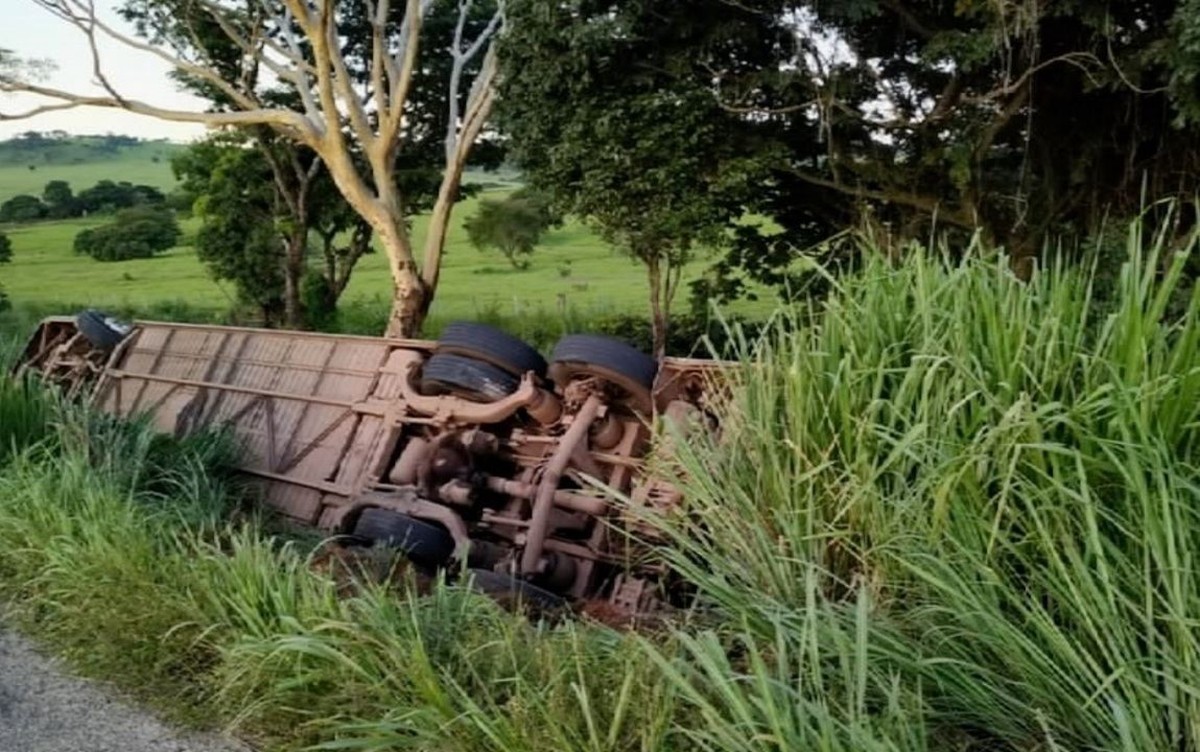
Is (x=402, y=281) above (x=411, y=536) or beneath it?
beneath

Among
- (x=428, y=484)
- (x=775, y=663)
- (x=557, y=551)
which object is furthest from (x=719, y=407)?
(x=428, y=484)

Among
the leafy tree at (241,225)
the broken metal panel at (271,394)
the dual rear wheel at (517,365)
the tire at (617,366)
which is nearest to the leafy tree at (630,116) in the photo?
the broken metal panel at (271,394)

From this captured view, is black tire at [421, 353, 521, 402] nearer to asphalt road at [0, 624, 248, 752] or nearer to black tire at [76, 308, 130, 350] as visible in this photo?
asphalt road at [0, 624, 248, 752]

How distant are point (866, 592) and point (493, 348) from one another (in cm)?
403

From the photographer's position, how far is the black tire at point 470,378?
6242mm

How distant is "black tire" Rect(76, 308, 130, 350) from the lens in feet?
32.3

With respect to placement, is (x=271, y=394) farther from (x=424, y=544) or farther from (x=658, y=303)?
(x=658, y=303)

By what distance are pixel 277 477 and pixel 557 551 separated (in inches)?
109

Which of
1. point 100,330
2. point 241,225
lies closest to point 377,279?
point 241,225

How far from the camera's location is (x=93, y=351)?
396 inches

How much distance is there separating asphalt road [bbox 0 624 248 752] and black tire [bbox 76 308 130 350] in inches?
259

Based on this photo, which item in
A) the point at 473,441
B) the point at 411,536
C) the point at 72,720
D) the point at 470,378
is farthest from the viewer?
the point at 470,378

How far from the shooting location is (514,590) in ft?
15.4

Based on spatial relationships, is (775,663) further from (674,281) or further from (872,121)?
(674,281)
